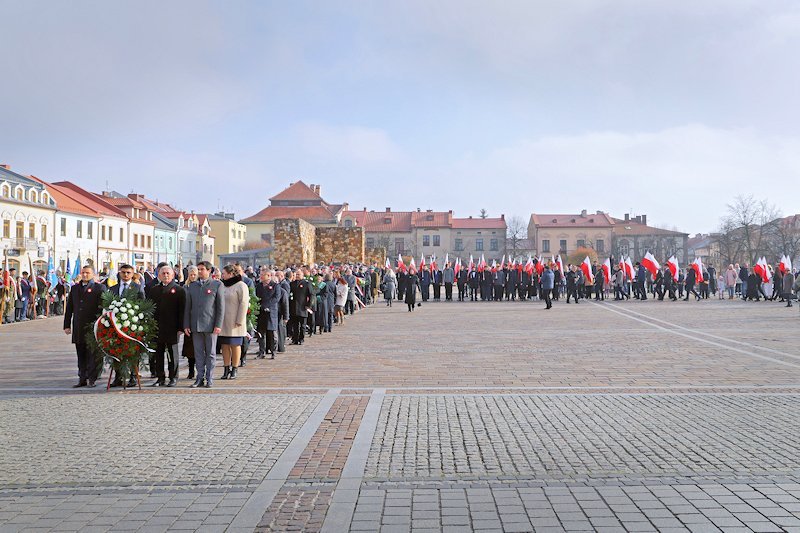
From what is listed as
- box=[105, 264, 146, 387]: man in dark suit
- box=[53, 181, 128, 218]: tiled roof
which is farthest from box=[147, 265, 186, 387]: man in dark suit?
box=[53, 181, 128, 218]: tiled roof

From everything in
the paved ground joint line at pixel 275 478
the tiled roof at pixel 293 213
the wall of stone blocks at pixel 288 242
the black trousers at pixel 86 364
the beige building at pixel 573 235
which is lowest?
the paved ground joint line at pixel 275 478

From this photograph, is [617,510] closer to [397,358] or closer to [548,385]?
[548,385]

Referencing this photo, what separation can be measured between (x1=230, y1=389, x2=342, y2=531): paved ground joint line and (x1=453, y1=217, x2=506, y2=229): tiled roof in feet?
332

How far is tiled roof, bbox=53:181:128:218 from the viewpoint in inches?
2682

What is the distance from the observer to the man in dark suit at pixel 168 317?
35.0ft

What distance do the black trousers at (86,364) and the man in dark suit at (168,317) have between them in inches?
34.7

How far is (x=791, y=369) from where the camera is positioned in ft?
37.9

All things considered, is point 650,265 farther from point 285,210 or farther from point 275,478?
→ point 285,210

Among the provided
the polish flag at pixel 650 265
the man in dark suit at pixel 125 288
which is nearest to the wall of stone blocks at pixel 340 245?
the polish flag at pixel 650 265

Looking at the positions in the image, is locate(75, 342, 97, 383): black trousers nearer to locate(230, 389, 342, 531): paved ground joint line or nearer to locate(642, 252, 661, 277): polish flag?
locate(230, 389, 342, 531): paved ground joint line

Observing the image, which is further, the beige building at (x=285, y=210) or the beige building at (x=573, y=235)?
the beige building at (x=573, y=235)

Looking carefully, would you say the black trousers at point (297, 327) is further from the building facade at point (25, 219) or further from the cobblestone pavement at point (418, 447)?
the building facade at point (25, 219)

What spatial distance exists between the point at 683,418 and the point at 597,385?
7.42 ft

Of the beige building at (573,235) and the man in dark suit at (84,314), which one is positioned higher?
the beige building at (573,235)
